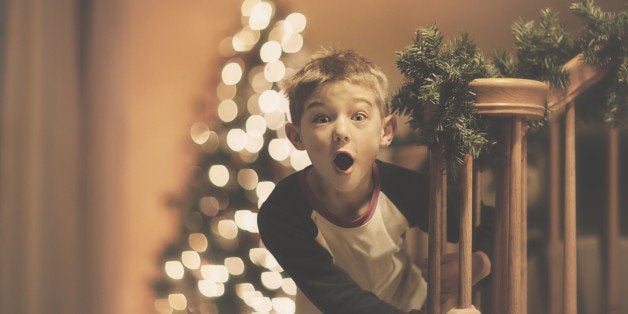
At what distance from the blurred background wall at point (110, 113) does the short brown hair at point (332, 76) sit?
0.40 meters

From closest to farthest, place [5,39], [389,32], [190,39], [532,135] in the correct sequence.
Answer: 1. [532,135]
2. [389,32]
3. [5,39]
4. [190,39]

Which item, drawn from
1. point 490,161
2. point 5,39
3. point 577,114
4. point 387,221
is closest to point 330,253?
point 387,221

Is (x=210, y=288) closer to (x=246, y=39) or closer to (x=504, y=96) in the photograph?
(x=246, y=39)

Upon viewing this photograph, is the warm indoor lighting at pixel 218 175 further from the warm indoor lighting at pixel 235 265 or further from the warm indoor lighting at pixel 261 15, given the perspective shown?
Result: the warm indoor lighting at pixel 261 15

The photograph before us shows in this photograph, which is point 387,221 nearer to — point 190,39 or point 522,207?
point 522,207

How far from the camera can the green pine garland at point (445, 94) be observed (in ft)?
3.44

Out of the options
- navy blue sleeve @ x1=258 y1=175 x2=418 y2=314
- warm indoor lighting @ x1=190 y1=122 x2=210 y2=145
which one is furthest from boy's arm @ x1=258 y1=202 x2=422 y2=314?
warm indoor lighting @ x1=190 y1=122 x2=210 y2=145

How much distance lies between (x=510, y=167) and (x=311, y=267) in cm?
37

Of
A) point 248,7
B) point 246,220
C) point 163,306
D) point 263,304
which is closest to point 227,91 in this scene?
point 248,7

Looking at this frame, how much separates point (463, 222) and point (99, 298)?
1510mm

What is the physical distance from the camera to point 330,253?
3.72 feet

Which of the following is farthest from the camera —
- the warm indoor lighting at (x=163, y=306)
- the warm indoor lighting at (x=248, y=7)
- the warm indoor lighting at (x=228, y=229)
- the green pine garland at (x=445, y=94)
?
the warm indoor lighting at (x=163, y=306)

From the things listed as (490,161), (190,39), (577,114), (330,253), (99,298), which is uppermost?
(190,39)

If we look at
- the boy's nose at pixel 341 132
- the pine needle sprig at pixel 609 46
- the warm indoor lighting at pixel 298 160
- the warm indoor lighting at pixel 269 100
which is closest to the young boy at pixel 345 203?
the boy's nose at pixel 341 132
